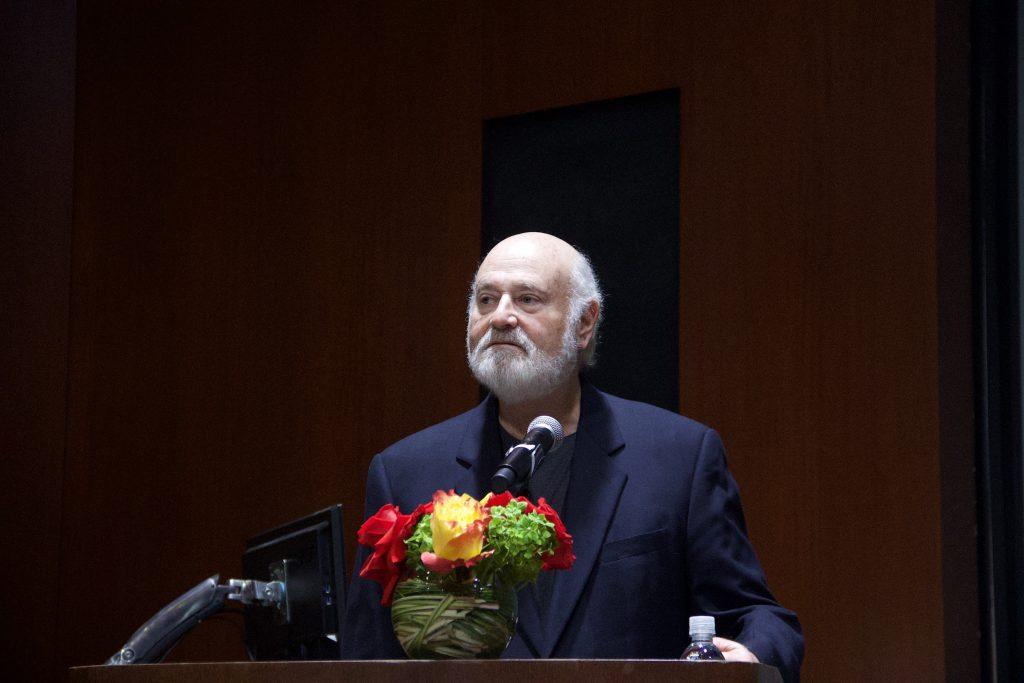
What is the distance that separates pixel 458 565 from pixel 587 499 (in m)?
0.90

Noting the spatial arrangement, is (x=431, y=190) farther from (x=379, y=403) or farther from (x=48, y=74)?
(x=48, y=74)

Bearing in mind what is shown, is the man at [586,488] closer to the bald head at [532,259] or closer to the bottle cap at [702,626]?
the bald head at [532,259]

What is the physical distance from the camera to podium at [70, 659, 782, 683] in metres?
1.50

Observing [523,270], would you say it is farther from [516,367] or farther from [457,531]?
[457,531]

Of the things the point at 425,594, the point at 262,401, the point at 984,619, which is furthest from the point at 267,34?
the point at 425,594

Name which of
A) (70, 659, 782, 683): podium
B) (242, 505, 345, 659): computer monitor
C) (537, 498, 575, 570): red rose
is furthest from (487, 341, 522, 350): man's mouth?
(70, 659, 782, 683): podium

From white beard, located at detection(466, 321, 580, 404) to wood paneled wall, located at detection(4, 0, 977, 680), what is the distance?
115 centimetres

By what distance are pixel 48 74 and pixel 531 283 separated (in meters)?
3.02

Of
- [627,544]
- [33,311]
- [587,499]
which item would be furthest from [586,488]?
[33,311]

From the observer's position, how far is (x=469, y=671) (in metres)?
1.53

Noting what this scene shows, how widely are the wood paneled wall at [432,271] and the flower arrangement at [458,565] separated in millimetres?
1941

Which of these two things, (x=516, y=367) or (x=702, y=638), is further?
(x=516, y=367)

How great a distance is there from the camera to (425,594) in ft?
5.53

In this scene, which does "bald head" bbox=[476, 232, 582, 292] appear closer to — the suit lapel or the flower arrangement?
the suit lapel
